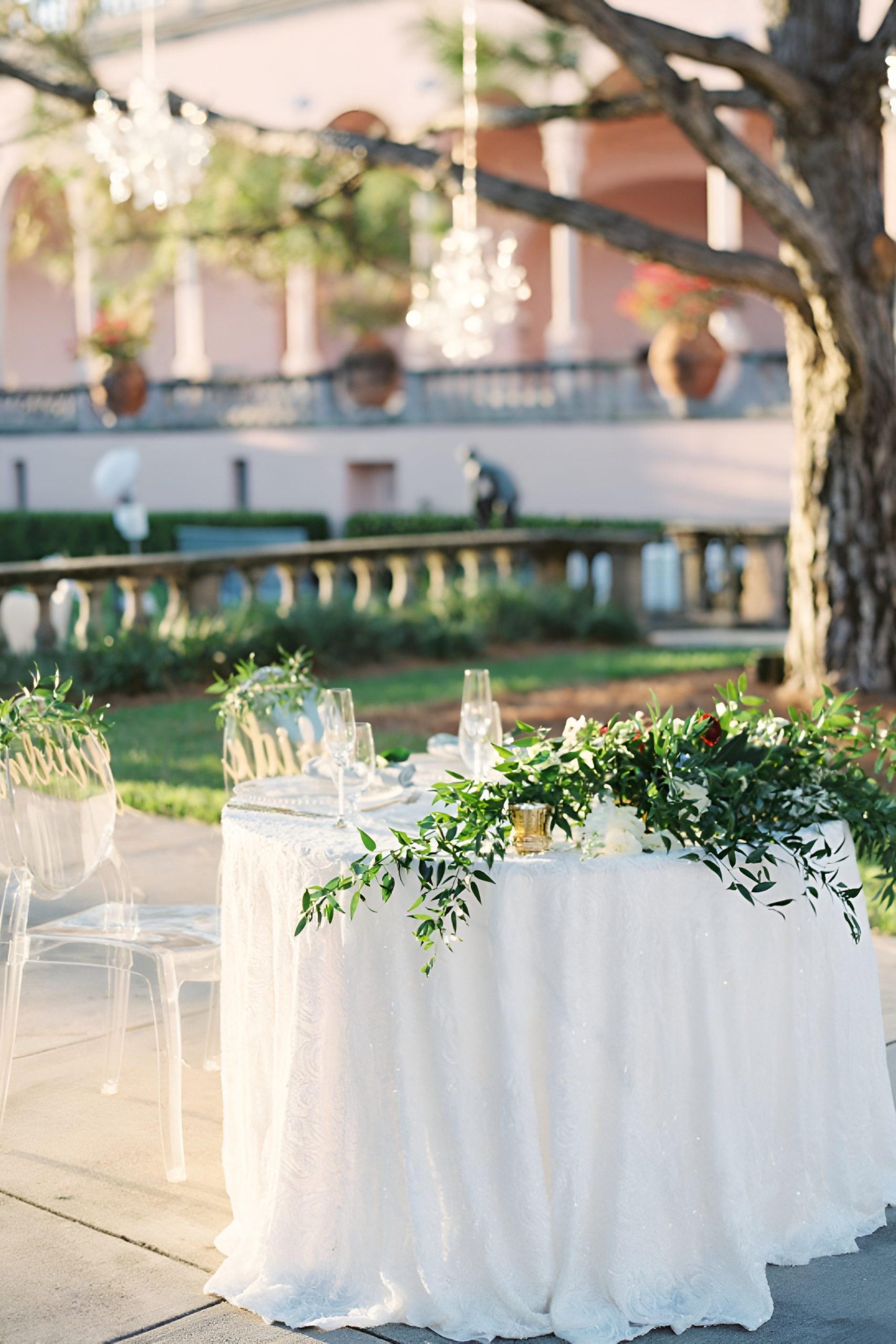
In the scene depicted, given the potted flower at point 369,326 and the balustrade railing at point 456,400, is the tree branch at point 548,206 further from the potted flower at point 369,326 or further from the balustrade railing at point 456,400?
the potted flower at point 369,326

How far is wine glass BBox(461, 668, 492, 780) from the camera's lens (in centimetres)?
421

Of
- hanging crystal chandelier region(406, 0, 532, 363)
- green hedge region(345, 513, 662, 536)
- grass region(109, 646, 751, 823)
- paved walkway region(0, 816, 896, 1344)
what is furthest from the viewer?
green hedge region(345, 513, 662, 536)

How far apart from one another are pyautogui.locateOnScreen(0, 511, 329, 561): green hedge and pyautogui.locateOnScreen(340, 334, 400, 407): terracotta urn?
6.66ft

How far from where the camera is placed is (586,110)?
10.2 metres

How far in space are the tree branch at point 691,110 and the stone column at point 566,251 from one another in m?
14.3

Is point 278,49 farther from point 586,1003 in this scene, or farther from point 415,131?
point 586,1003

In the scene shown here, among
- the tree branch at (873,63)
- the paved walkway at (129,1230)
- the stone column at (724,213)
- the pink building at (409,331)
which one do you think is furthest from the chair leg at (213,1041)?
the stone column at (724,213)

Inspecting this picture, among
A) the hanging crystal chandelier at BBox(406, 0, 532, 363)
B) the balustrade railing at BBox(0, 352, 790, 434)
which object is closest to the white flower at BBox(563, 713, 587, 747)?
the hanging crystal chandelier at BBox(406, 0, 532, 363)

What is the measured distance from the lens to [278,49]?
2675 cm

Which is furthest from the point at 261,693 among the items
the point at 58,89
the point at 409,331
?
the point at 409,331

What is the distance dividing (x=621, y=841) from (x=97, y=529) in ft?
72.9

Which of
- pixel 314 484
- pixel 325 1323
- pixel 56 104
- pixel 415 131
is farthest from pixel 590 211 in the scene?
pixel 314 484

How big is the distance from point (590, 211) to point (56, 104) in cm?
636

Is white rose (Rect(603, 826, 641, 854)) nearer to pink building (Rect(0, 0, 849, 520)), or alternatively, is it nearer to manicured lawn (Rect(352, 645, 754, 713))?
manicured lawn (Rect(352, 645, 754, 713))
